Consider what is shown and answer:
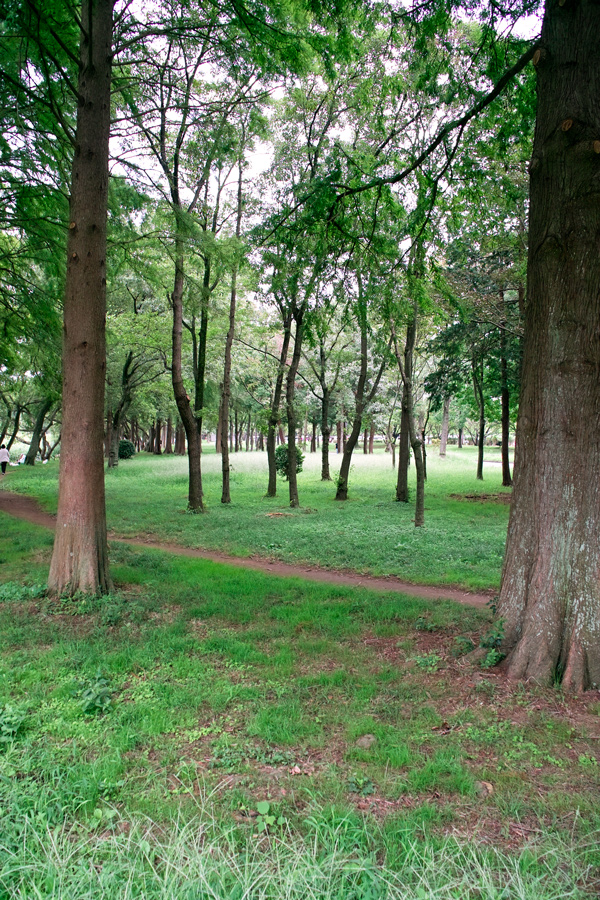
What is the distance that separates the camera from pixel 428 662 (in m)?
4.32

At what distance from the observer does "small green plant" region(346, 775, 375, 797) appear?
2704mm

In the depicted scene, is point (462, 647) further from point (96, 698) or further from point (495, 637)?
point (96, 698)

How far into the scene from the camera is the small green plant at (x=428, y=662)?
422 cm

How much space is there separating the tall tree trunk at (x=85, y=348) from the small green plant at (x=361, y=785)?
414 cm

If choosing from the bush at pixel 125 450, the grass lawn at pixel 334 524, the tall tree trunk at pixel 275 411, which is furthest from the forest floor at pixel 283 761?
the bush at pixel 125 450

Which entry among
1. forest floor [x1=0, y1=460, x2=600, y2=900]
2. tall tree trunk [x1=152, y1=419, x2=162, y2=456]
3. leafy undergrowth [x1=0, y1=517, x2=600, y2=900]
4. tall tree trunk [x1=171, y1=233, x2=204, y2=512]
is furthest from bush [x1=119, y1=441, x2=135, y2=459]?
leafy undergrowth [x1=0, y1=517, x2=600, y2=900]

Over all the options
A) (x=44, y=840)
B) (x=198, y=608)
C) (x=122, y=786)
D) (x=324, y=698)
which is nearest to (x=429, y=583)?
(x=198, y=608)

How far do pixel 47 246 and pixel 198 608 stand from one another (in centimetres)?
864

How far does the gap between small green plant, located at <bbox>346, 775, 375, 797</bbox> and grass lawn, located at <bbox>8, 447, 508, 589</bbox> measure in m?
4.87

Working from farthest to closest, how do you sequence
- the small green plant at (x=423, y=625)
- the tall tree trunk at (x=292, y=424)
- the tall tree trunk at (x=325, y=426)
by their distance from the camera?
the tall tree trunk at (x=325, y=426)
the tall tree trunk at (x=292, y=424)
the small green plant at (x=423, y=625)

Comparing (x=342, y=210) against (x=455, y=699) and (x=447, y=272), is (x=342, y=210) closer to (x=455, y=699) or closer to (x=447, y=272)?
(x=455, y=699)

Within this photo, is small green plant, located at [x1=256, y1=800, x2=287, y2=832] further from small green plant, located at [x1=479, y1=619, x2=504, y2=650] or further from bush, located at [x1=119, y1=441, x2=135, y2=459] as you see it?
bush, located at [x1=119, y1=441, x2=135, y2=459]

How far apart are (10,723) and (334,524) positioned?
985 cm

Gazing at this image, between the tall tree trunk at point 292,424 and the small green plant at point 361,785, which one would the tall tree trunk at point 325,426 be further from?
the small green plant at point 361,785
